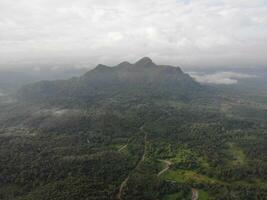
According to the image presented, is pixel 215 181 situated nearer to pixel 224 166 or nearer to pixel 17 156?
pixel 224 166

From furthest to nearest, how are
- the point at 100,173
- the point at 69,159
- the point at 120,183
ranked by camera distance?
the point at 69,159 → the point at 100,173 → the point at 120,183

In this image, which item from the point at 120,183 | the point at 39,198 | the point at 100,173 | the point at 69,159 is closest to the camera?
the point at 39,198

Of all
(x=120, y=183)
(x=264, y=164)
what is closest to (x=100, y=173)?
(x=120, y=183)

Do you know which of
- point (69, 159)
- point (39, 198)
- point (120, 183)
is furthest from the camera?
point (69, 159)

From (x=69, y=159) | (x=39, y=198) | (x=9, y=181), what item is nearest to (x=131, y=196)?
(x=39, y=198)

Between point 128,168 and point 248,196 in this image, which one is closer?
point 248,196

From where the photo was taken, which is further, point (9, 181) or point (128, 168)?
point (128, 168)

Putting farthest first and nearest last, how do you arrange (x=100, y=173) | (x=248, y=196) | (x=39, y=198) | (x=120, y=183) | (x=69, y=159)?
(x=69, y=159)
(x=100, y=173)
(x=120, y=183)
(x=248, y=196)
(x=39, y=198)

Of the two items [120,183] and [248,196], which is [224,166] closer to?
[248,196]
